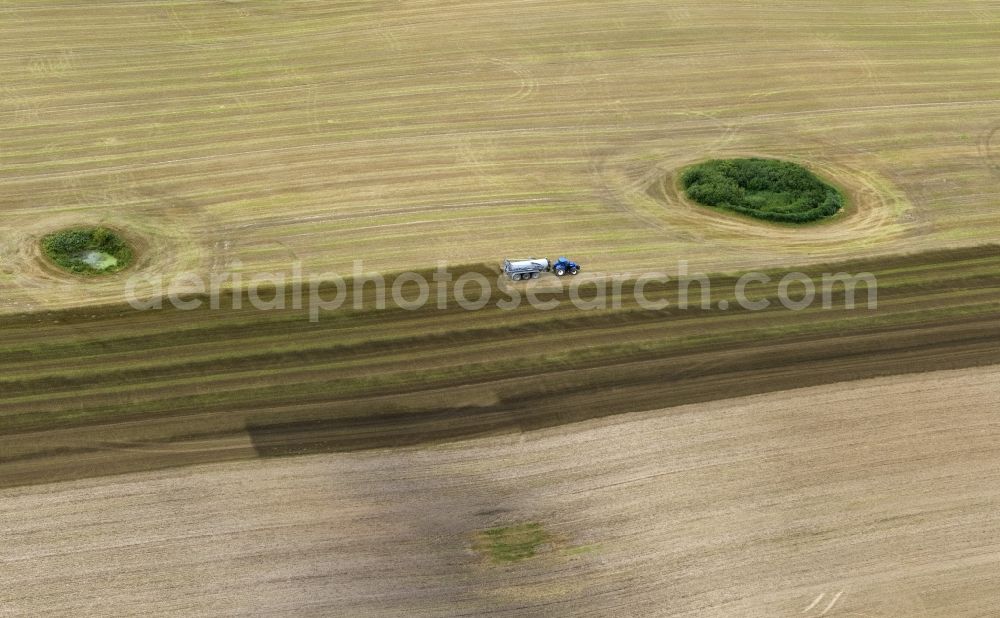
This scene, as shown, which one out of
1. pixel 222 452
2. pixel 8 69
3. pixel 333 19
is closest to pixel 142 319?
pixel 222 452

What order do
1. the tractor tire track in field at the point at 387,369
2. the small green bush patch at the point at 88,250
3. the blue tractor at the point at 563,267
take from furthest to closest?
the blue tractor at the point at 563,267, the small green bush patch at the point at 88,250, the tractor tire track in field at the point at 387,369

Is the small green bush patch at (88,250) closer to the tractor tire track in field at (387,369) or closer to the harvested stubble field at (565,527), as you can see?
the tractor tire track in field at (387,369)

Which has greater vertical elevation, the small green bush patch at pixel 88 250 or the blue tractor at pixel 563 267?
the small green bush patch at pixel 88 250

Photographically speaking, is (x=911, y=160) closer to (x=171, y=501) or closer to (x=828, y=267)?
(x=828, y=267)

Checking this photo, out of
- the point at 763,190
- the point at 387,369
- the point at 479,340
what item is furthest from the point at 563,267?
the point at 763,190

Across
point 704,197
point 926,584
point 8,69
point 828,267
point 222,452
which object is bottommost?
point 926,584

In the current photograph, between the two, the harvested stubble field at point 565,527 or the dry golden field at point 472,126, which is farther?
the dry golden field at point 472,126

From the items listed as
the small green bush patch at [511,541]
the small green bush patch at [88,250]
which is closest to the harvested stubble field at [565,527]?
the small green bush patch at [511,541]
